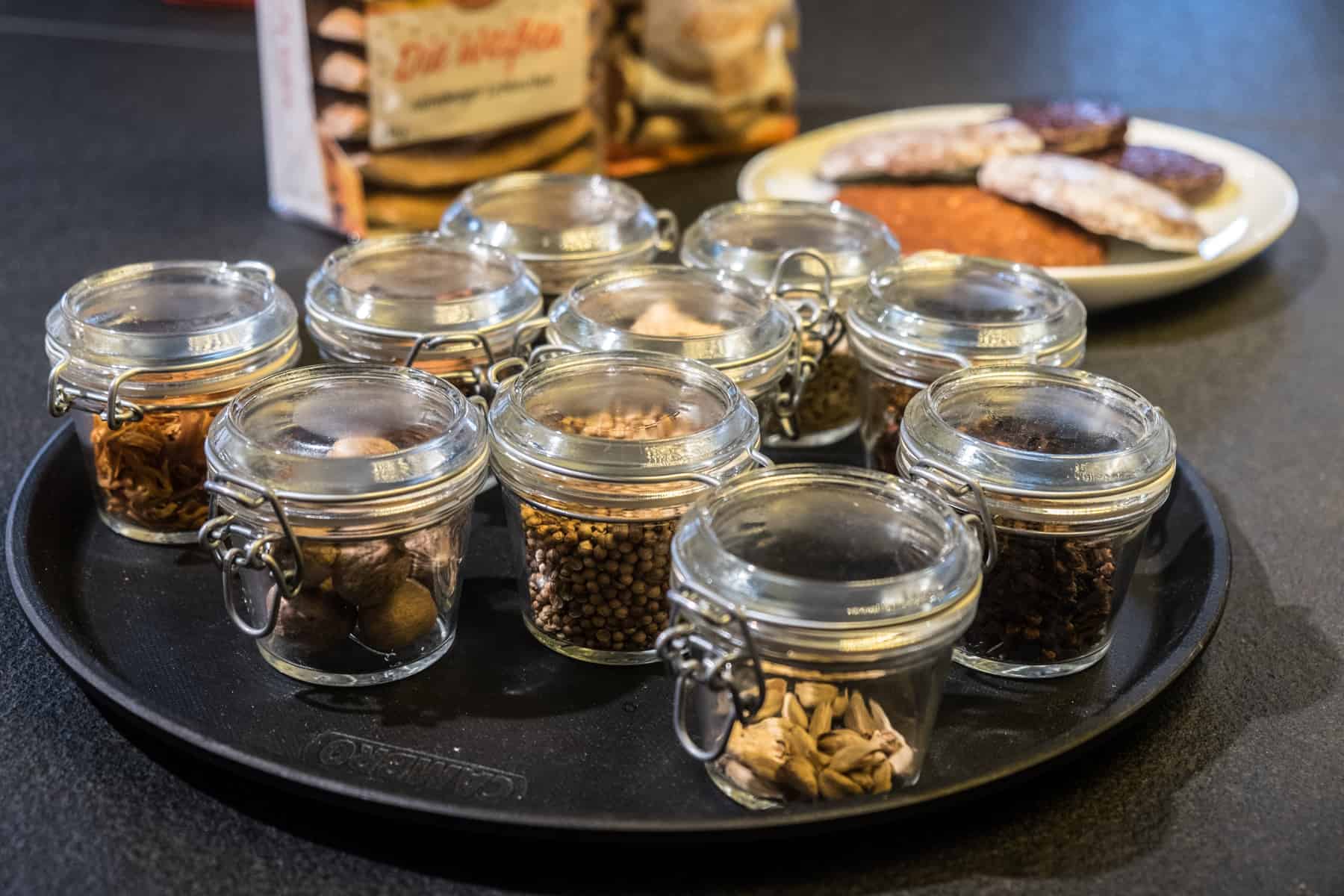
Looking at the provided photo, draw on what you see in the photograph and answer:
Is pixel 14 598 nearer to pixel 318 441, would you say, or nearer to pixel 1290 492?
pixel 318 441

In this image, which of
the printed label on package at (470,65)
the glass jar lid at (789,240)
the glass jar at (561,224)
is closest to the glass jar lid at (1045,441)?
the glass jar lid at (789,240)

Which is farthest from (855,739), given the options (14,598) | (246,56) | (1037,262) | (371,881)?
(246,56)

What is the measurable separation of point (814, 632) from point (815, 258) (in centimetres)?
47

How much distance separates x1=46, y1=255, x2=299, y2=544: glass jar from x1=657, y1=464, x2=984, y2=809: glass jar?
1.21 ft

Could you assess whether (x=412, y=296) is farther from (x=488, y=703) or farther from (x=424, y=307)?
(x=488, y=703)

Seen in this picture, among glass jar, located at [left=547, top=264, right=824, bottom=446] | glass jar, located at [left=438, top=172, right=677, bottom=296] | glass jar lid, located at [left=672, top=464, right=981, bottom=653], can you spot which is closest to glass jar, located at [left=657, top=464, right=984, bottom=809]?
Result: glass jar lid, located at [left=672, top=464, right=981, bottom=653]

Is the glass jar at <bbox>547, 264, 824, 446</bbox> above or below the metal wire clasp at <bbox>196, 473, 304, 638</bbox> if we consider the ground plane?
above

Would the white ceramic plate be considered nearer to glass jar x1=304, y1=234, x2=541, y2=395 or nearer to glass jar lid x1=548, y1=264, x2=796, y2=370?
glass jar lid x1=548, y1=264, x2=796, y2=370

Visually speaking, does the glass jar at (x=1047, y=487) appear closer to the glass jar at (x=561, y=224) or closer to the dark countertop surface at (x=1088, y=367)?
the dark countertop surface at (x=1088, y=367)

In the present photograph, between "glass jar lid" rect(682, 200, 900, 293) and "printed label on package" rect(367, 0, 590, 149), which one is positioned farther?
"printed label on package" rect(367, 0, 590, 149)

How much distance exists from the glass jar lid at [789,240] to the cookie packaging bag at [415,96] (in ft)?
1.24

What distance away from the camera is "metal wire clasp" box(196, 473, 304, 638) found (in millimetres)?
718

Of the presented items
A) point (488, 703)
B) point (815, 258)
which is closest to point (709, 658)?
point (488, 703)

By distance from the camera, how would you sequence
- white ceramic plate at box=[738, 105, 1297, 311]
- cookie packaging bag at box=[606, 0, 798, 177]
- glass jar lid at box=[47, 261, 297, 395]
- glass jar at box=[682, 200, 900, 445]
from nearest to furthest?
glass jar lid at box=[47, 261, 297, 395] → glass jar at box=[682, 200, 900, 445] → white ceramic plate at box=[738, 105, 1297, 311] → cookie packaging bag at box=[606, 0, 798, 177]
